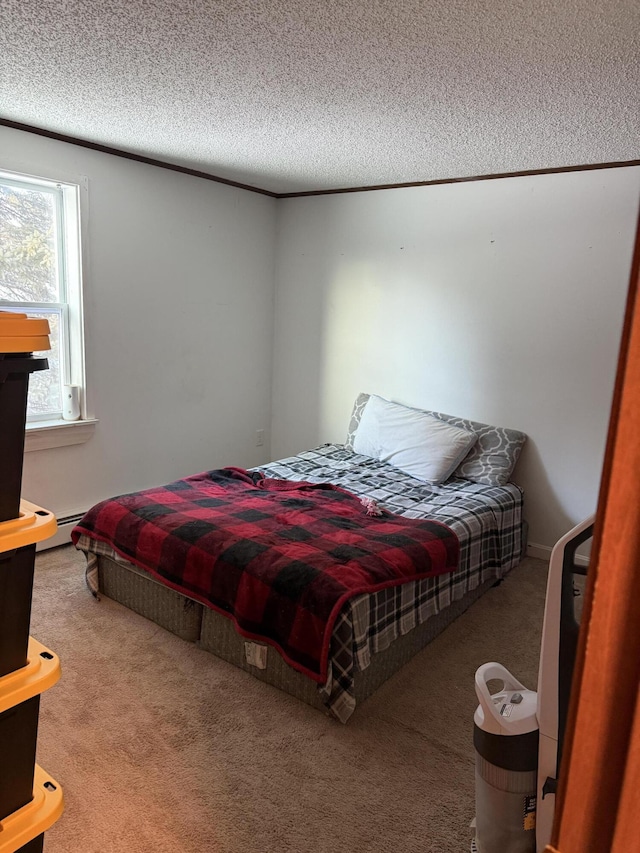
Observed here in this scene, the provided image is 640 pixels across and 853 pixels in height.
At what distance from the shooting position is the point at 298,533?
2.68 meters

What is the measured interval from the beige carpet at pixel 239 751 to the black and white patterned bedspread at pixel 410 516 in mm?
200

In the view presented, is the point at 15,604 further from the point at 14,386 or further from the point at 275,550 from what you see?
the point at 275,550

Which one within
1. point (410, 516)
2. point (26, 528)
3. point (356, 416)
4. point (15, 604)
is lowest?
point (410, 516)

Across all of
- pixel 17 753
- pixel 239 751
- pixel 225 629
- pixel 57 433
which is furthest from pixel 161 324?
pixel 17 753

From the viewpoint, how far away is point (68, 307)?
3.54 metres

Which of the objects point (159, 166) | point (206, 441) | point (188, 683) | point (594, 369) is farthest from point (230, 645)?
point (159, 166)

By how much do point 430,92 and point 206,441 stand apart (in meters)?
2.81

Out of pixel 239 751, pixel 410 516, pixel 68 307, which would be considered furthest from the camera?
pixel 68 307

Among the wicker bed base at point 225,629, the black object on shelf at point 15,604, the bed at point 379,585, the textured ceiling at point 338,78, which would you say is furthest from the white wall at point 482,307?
the black object on shelf at point 15,604

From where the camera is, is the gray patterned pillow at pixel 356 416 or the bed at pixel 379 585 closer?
the bed at pixel 379 585

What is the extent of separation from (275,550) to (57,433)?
1.70 meters

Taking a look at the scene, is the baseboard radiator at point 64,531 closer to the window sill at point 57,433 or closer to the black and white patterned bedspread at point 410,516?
the window sill at point 57,433

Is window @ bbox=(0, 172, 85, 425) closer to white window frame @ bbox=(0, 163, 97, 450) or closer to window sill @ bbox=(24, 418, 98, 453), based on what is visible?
white window frame @ bbox=(0, 163, 97, 450)

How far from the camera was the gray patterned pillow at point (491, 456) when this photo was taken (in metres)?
3.61
